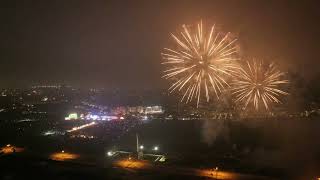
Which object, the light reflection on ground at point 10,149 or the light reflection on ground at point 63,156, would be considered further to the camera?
the light reflection on ground at point 10,149

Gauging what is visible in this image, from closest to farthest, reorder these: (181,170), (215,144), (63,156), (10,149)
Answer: (181,170)
(63,156)
(10,149)
(215,144)

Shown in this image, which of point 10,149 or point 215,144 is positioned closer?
point 10,149

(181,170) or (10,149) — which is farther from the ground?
(10,149)

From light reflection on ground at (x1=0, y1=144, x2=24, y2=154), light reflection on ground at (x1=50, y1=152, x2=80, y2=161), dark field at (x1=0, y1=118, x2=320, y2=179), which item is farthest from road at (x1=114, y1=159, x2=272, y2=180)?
light reflection on ground at (x1=0, y1=144, x2=24, y2=154)

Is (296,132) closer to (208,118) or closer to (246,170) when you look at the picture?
(208,118)

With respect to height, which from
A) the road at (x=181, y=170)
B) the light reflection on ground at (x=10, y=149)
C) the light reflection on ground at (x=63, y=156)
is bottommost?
the road at (x=181, y=170)

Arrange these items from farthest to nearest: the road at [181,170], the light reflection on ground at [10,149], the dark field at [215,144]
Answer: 1. the light reflection on ground at [10,149]
2. the dark field at [215,144]
3. the road at [181,170]

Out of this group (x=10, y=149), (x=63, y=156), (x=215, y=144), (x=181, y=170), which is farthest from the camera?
(x=215, y=144)

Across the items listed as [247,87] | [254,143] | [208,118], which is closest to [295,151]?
[254,143]

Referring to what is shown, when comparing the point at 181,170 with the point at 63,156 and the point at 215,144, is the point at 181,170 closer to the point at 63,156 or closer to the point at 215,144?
the point at 63,156

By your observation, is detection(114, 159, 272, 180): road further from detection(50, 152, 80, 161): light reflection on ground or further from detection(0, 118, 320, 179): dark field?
detection(50, 152, 80, 161): light reflection on ground

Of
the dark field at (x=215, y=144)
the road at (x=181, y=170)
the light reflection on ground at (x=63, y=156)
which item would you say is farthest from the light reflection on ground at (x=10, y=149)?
the road at (x=181, y=170)

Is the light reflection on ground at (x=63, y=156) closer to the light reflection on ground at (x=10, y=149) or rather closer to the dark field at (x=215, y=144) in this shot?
the dark field at (x=215, y=144)

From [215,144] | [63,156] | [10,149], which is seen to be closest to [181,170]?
[63,156]
